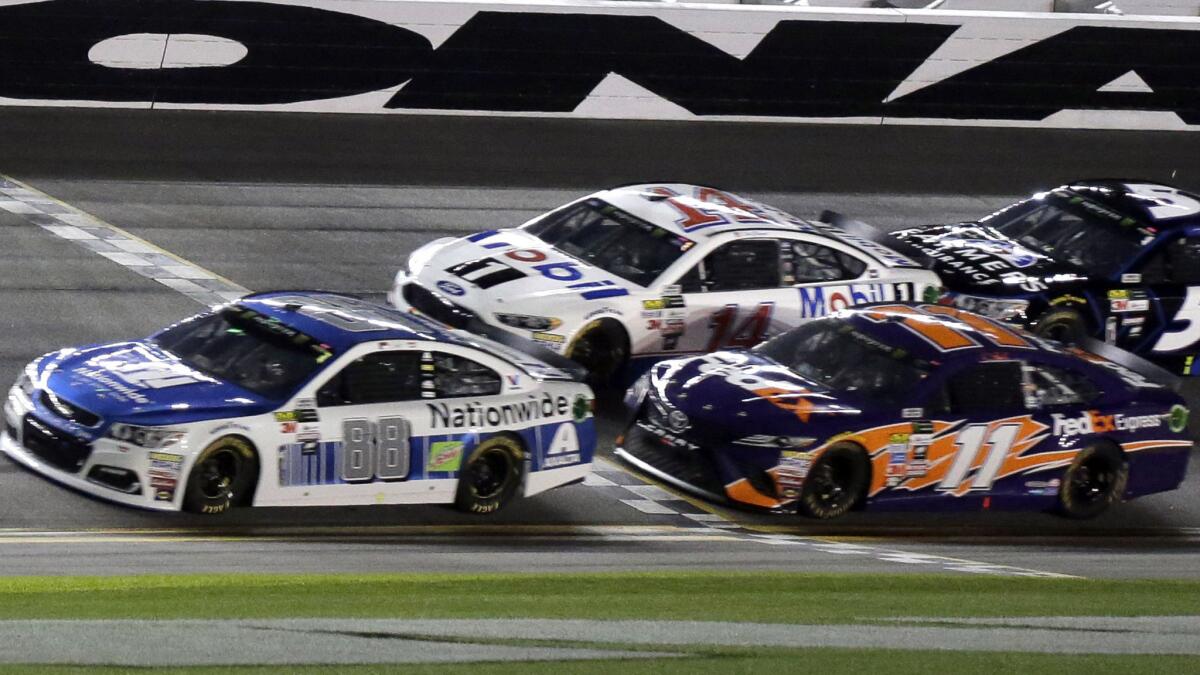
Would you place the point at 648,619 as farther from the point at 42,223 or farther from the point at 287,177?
the point at 287,177

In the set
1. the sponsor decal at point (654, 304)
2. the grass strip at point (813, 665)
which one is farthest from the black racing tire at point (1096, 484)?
the grass strip at point (813, 665)

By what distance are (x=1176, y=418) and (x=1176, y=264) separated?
145 inches

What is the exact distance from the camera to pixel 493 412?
42.7 ft

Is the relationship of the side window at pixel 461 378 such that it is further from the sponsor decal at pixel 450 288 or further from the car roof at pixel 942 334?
the car roof at pixel 942 334

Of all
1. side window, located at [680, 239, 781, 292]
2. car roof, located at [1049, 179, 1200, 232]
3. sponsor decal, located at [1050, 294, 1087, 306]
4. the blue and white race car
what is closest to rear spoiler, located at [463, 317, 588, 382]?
the blue and white race car

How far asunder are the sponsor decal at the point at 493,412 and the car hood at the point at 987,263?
5.41 meters

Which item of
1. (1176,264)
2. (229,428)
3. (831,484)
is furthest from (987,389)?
(229,428)

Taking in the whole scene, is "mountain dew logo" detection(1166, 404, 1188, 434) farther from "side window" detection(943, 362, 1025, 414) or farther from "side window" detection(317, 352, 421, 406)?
"side window" detection(317, 352, 421, 406)

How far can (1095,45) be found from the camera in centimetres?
2712

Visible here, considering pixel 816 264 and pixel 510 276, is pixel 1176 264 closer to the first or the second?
pixel 816 264

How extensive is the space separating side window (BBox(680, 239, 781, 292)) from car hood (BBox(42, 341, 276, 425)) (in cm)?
492

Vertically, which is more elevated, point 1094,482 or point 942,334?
point 942,334

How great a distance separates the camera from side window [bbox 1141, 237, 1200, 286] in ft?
59.6

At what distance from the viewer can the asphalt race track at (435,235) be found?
39.2 feet
